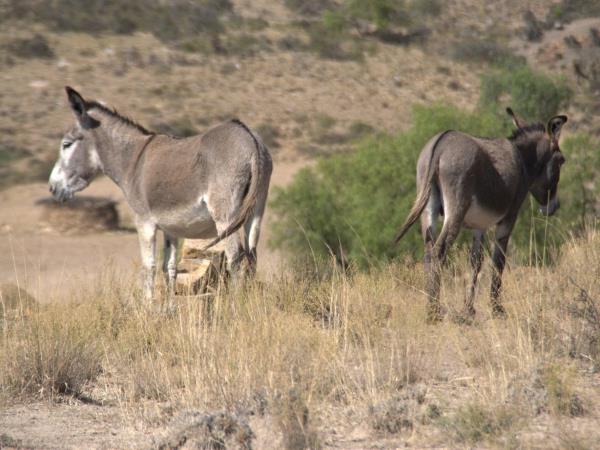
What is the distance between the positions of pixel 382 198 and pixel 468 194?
709cm

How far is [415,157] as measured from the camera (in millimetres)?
16250

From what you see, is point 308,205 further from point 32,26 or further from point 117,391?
point 32,26

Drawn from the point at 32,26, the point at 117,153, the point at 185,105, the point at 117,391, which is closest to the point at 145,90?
the point at 185,105

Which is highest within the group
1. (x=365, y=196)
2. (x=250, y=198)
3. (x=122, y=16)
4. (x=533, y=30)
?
(x=250, y=198)

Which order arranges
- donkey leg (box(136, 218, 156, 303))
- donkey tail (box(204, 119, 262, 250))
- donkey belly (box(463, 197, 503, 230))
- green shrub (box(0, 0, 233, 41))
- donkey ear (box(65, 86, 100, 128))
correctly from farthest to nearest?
green shrub (box(0, 0, 233, 41)) → donkey ear (box(65, 86, 100, 128)) → donkey leg (box(136, 218, 156, 303)) → donkey belly (box(463, 197, 503, 230)) → donkey tail (box(204, 119, 262, 250))

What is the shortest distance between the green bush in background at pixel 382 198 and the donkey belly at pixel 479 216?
18.8ft

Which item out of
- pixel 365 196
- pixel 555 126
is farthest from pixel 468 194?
pixel 365 196

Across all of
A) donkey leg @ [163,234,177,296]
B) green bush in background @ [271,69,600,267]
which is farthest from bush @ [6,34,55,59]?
donkey leg @ [163,234,177,296]

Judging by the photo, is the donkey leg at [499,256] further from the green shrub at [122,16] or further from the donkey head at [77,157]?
the green shrub at [122,16]

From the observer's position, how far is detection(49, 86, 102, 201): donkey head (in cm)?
1017

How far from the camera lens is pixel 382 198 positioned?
1608 centimetres

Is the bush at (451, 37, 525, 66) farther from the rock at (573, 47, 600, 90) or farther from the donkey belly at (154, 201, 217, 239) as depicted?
the donkey belly at (154, 201, 217, 239)

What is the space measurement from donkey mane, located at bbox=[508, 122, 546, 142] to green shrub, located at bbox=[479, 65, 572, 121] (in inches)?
794

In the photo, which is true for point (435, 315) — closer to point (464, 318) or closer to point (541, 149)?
point (464, 318)
